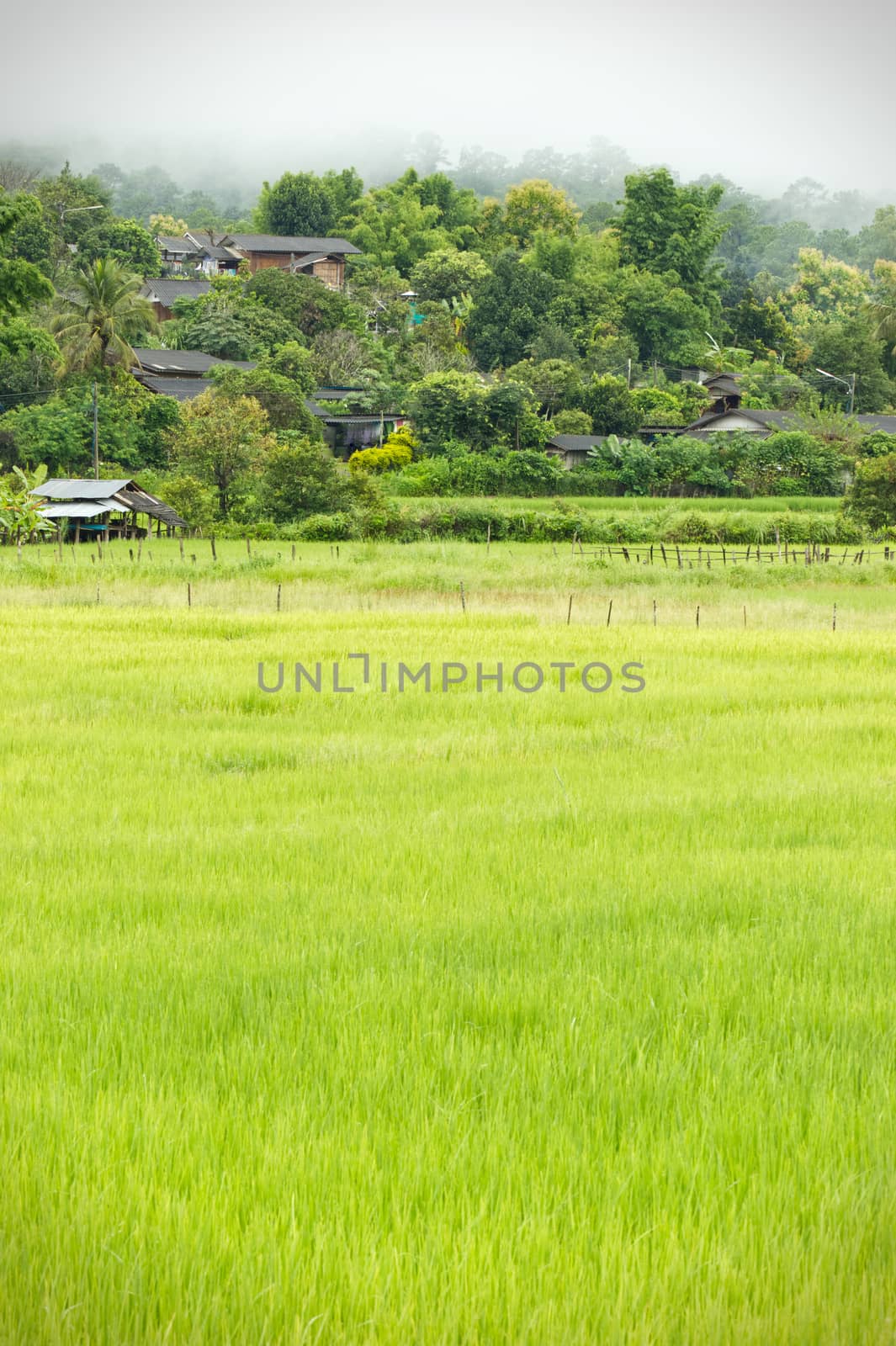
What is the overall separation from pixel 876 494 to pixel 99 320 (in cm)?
3412

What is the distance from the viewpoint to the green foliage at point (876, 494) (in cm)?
3978

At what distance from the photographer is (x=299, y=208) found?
323 feet

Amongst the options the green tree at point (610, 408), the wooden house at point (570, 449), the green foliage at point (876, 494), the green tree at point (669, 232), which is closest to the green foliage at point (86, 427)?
the wooden house at point (570, 449)

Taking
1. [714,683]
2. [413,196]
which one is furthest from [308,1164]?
[413,196]

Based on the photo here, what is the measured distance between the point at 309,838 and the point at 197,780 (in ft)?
6.91

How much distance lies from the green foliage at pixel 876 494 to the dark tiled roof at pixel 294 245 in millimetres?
55575

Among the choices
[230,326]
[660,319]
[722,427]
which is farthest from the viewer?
[660,319]

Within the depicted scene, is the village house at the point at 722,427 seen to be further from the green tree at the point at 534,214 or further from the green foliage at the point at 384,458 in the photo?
the green tree at the point at 534,214

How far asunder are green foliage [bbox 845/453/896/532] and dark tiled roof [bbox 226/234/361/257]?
5558cm

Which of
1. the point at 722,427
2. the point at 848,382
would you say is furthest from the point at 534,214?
the point at 722,427

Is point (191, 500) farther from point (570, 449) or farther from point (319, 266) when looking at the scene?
point (319, 266)

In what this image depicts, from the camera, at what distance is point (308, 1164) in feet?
11.3

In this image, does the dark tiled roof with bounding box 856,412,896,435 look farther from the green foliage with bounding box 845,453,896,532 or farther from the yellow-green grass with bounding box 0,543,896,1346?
the yellow-green grass with bounding box 0,543,896,1346

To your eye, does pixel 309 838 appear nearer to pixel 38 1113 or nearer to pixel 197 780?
pixel 197 780
